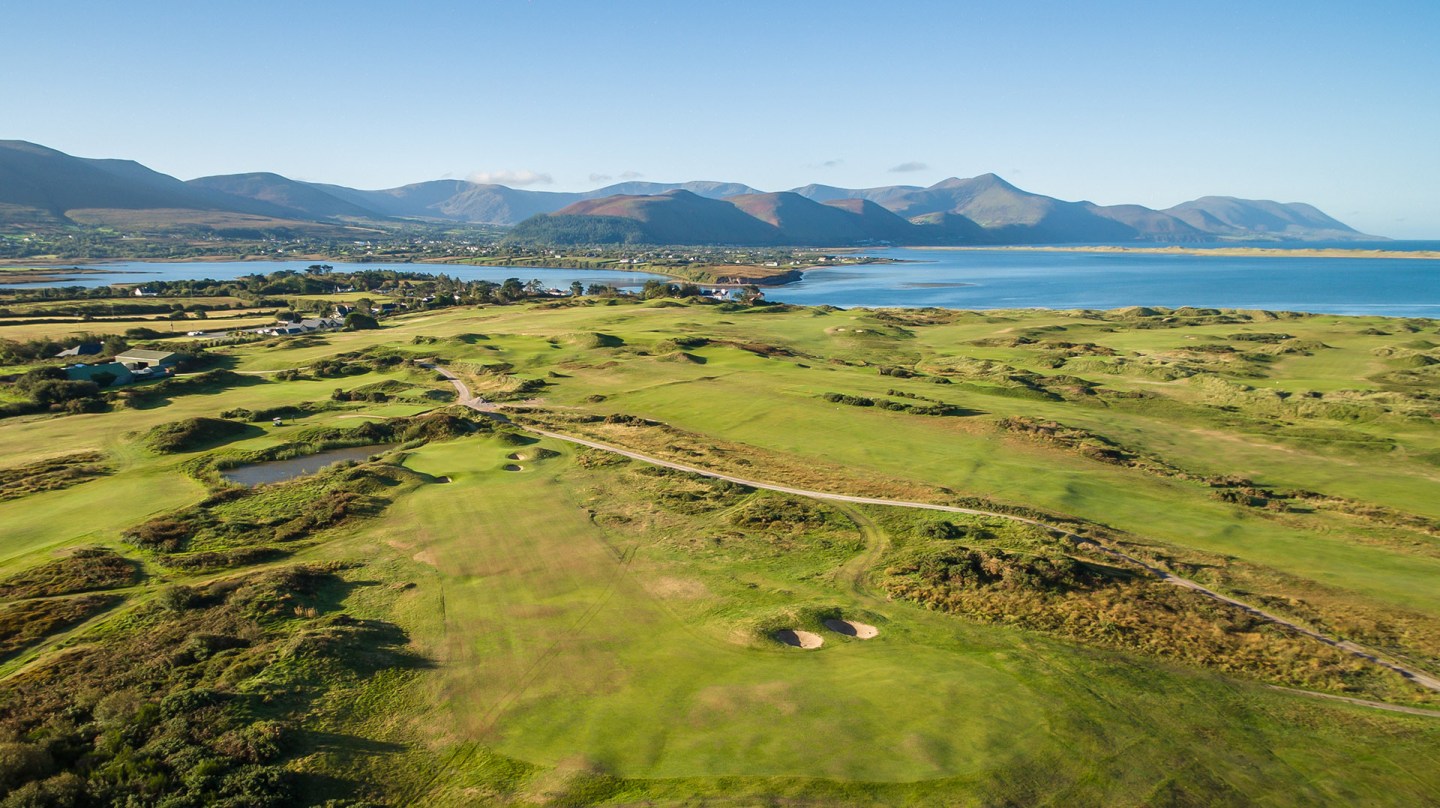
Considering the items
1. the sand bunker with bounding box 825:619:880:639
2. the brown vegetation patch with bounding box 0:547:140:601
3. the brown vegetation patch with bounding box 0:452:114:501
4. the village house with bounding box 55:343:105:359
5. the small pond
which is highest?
the village house with bounding box 55:343:105:359

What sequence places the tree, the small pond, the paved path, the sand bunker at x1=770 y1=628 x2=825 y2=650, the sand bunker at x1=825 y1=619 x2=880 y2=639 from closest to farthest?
the paved path
the sand bunker at x1=770 y1=628 x2=825 y2=650
the sand bunker at x1=825 y1=619 x2=880 y2=639
the small pond
the tree

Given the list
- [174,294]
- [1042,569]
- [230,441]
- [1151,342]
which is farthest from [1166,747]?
[174,294]

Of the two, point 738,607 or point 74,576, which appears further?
point 74,576

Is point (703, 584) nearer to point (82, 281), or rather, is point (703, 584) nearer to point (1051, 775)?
point (1051, 775)

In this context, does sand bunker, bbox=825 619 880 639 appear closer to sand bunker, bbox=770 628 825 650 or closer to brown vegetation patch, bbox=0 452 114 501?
sand bunker, bbox=770 628 825 650

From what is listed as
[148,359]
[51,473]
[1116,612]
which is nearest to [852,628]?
[1116,612]

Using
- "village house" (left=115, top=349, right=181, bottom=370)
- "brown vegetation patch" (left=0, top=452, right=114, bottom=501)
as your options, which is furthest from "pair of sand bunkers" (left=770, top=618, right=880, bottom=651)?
"village house" (left=115, top=349, right=181, bottom=370)

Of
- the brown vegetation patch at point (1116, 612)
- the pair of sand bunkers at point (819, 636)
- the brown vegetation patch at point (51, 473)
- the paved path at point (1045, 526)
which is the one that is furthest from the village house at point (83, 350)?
the brown vegetation patch at point (1116, 612)

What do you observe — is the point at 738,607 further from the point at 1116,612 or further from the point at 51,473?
the point at 51,473
